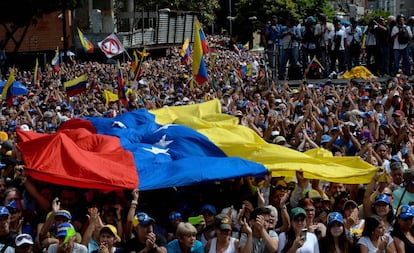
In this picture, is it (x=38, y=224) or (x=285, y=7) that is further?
(x=285, y=7)

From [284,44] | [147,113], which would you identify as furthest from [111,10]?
[147,113]

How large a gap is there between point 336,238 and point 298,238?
1.06 feet

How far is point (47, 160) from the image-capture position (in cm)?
962

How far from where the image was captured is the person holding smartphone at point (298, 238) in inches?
283

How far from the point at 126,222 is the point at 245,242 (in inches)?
59.2

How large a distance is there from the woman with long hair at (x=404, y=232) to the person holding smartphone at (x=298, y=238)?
2.22ft

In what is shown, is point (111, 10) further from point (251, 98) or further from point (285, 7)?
point (251, 98)

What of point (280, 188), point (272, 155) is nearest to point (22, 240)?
point (280, 188)

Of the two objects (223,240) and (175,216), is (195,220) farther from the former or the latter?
(223,240)

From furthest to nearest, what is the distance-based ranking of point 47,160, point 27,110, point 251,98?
point 251,98
point 27,110
point 47,160

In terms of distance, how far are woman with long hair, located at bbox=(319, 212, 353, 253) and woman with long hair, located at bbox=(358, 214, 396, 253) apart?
4.7 inches

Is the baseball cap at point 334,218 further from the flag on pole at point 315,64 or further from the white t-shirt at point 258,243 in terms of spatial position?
the flag on pole at point 315,64

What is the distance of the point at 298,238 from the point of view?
7227mm

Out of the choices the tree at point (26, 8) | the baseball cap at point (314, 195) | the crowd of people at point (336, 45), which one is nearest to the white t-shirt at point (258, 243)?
the baseball cap at point (314, 195)
